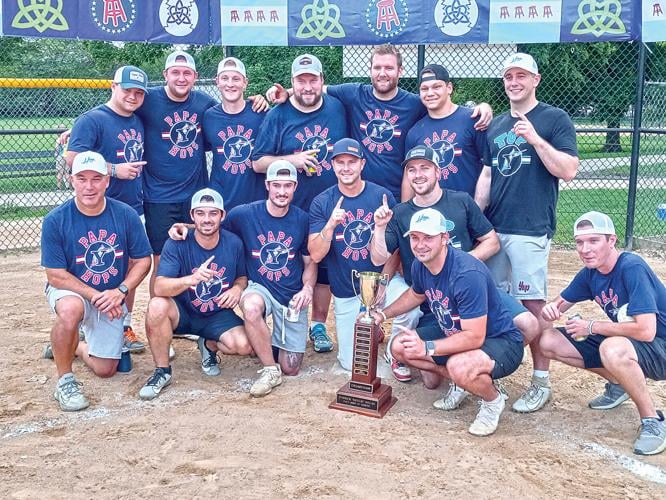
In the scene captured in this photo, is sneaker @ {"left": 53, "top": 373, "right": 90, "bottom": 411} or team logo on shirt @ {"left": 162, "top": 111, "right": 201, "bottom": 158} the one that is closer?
sneaker @ {"left": 53, "top": 373, "right": 90, "bottom": 411}

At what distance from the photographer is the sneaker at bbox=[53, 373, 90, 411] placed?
455cm

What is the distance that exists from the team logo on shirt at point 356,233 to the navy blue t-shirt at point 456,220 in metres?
0.31

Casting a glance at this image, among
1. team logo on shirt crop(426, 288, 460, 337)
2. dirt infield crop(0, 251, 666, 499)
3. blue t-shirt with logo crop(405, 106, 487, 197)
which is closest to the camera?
dirt infield crop(0, 251, 666, 499)

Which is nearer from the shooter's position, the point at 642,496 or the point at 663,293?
the point at 642,496

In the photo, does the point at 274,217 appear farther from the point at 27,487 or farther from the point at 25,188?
the point at 25,188

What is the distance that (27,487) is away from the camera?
3562 mm

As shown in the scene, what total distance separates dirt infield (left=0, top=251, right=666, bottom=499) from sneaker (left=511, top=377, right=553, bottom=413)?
2.1 inches

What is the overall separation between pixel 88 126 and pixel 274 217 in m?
1.60

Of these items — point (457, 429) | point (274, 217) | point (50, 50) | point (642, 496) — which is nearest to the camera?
point (642, 496)

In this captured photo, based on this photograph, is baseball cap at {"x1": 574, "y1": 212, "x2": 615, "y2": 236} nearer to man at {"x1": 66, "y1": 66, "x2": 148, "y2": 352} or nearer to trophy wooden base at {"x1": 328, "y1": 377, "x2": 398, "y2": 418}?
trophy wooden base at {"x1": 328, "y1": 377, "x2": 398, "y2": 418}

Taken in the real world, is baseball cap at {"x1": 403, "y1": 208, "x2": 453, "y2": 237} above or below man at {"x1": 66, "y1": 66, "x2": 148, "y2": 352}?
below

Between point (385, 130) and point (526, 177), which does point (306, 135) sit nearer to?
point (385, 130)

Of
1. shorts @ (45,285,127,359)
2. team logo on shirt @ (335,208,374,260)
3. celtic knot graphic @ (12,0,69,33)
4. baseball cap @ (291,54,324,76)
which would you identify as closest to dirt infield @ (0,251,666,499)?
shorts @ (45,285,127,359)

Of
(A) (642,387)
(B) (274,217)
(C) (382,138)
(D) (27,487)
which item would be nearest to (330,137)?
(C) (382,138)
